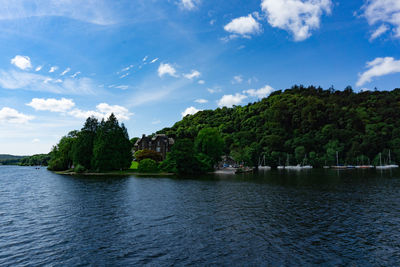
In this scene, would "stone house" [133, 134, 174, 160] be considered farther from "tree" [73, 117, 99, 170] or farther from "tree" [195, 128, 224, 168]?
"tree" [73, 117, 99, 170]

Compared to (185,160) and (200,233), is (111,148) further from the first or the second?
(200,233)

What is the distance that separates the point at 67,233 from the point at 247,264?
15964 mm

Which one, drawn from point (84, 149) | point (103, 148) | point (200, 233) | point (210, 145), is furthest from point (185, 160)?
point (200, 233)

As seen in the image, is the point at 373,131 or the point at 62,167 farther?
the point at 373,131

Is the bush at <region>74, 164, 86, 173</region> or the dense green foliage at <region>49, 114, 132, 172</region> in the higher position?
the dense green foliage at <region>49, 114, 132, 172</region>

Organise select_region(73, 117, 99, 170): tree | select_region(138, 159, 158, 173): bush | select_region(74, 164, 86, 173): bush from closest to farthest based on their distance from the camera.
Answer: select_region(138, 159, 158, 173): bush
select_region(74, 164, 86, 173): bush
select_region(73, 117, 99, 170): tree

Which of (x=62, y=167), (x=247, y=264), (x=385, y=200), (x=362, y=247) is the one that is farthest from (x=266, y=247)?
(x=62, y=167)

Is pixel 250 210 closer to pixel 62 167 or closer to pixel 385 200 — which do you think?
pixel 385 200

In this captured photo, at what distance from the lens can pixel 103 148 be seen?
98188mm

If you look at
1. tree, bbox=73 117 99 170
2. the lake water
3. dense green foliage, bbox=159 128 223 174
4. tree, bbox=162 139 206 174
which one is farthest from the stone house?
the lake water

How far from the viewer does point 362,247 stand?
62.1 feet

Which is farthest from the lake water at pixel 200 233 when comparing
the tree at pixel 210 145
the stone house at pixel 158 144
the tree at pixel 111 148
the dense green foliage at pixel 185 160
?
the stone house at pixel 158 144

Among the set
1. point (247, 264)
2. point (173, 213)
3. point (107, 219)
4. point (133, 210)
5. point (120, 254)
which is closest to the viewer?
point (247, 264)

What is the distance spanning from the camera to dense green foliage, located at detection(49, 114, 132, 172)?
326 feet
